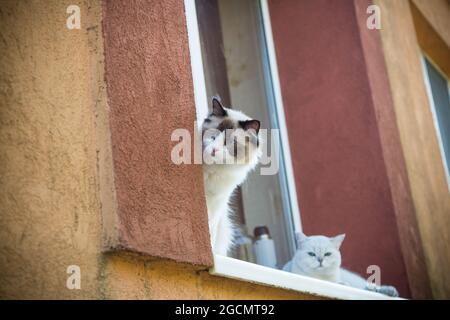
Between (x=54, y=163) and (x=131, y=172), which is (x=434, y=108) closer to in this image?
(x=131, y=172)

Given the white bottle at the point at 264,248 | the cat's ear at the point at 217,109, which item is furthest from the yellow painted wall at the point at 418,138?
the cat's ear at the point at 217,109

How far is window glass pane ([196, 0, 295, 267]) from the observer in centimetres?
397

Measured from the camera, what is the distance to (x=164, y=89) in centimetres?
242

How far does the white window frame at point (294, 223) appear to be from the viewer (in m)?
2.51

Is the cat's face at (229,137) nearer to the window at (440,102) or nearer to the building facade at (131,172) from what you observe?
the building facade at (131,172)

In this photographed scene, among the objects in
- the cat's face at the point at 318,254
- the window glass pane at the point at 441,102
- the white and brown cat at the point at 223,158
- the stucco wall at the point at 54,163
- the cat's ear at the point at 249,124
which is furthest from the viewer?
the window glass pane at the point at 441,102

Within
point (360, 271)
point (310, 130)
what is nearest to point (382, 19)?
point (310, 130)

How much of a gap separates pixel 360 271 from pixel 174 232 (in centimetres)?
219

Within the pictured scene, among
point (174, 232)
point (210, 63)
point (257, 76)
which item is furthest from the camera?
point (257, 76)

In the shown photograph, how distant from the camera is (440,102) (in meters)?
6.37

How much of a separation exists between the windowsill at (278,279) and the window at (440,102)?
2.90 m
